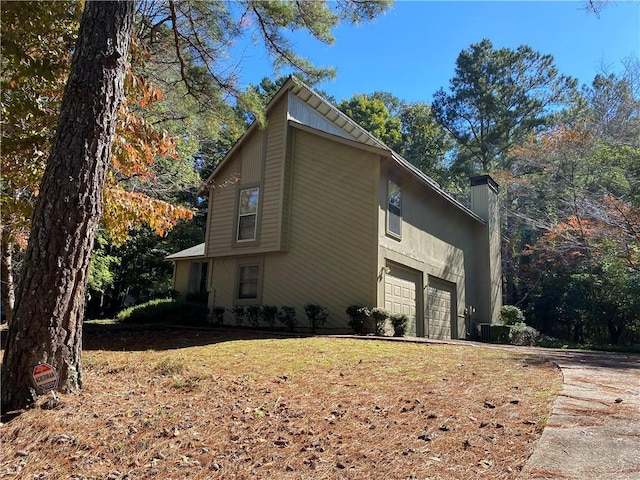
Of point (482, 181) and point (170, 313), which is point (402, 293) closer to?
point (170, 313)

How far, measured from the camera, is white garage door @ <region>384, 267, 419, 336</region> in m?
11.6

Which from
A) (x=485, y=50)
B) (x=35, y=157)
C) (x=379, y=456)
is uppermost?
(x=485, y=50)

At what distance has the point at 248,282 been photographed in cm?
1327

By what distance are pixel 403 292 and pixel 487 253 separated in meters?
6.88

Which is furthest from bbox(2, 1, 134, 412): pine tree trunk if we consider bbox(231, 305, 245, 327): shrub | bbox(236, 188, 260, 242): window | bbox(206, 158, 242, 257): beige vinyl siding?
bbox(206, 158, 242, 257): beige vinyl siding

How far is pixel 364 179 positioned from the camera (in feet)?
37.9

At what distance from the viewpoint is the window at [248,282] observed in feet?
43.0

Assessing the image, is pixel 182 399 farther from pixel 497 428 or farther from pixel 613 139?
pixel 613 139

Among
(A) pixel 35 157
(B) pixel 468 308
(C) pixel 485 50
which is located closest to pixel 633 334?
(B) pixel 468 308

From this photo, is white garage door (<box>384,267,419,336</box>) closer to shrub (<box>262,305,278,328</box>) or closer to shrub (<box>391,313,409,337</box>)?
shrub (<box>391,313,409,337</box>)

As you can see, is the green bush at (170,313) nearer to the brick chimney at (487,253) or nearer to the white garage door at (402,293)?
the white garage door at (402,293)

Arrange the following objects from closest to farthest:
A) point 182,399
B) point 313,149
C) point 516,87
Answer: point 182,399 < point 313,149 < point 516,87

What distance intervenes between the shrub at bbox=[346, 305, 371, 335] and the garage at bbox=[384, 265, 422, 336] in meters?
0.99

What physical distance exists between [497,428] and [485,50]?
35928mm
